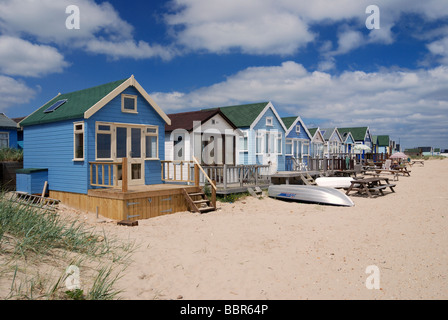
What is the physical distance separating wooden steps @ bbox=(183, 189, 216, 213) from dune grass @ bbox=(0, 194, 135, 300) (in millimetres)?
5448

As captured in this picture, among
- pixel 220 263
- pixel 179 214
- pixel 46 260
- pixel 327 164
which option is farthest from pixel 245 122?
pixel 46 260

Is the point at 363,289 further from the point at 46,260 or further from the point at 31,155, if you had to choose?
the point at 31,155

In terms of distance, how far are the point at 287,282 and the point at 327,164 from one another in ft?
69.1

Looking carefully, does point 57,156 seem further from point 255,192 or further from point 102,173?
point 255,192

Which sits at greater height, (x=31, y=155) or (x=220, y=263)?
(x=31, y=155)

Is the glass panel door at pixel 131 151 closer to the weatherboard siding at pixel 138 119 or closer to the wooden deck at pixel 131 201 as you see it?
the weatherboard siding at pixel 138 119

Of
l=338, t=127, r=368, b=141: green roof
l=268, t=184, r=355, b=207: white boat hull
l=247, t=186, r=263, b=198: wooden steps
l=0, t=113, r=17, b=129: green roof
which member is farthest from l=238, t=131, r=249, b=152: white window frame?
l=338, t=127, r=368, b=141: green roof

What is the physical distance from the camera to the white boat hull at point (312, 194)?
14.7 m

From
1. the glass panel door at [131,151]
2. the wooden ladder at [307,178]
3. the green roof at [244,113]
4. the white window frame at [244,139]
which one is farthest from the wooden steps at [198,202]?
the wooden ladder at [307,178]

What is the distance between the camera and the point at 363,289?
5648 millimetres

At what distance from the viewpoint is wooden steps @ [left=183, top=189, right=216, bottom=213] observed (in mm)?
12805

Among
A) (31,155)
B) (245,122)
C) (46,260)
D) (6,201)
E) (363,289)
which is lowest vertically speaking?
(363,289)

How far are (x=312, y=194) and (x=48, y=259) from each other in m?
12.2
